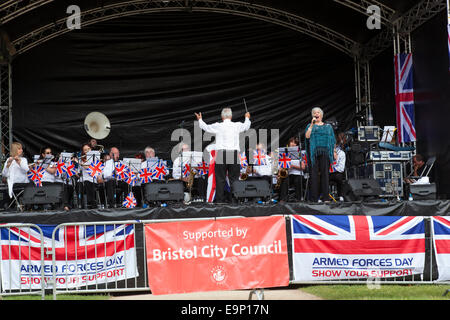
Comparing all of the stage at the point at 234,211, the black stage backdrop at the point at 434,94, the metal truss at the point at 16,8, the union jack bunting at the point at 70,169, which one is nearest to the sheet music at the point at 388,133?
the black stage backdrop at the point at 434,94

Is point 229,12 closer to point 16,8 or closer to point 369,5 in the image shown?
point 369,5

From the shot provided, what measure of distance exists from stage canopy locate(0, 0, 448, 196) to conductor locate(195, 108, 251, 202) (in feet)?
21.0

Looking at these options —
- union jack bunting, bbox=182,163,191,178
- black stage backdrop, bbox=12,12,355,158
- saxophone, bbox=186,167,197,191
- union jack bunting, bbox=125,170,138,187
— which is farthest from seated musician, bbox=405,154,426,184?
union jack bunting, bbox=125,170,138,187

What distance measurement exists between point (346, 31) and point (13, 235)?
12852mm

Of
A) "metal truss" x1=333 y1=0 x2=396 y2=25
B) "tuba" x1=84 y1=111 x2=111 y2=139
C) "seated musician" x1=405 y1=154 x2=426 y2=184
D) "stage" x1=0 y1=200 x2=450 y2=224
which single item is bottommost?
"stage" x1=0 y1=200 x2=450 y2=224

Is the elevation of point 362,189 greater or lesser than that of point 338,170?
lesser

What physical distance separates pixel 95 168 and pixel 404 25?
8.65 metres

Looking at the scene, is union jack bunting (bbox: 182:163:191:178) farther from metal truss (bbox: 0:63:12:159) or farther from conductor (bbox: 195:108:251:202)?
metal truss (bbox: 0:63:12:159)

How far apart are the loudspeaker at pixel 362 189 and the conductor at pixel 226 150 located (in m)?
2.23

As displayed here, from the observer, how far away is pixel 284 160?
12328mm

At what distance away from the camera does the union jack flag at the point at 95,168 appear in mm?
12656

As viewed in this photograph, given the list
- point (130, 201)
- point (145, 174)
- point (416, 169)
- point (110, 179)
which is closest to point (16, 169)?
point (110, 179)

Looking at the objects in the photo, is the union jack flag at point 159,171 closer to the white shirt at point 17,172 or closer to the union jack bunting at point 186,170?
the union jack bunting at point 186,170

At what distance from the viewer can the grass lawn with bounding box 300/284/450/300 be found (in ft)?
24.7
